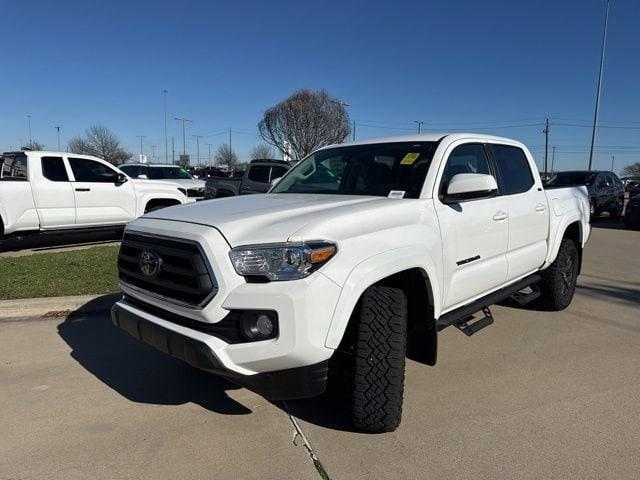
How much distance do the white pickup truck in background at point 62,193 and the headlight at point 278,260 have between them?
8.05 m

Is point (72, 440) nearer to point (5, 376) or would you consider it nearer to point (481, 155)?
point (5, 376)

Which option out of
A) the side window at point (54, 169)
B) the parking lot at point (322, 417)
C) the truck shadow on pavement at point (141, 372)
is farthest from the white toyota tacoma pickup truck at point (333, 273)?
the side window at point (54, 169)

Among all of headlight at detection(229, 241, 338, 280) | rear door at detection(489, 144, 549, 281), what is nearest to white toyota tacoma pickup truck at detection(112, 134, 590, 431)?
headlight at detection(229, 241, 338, 280)

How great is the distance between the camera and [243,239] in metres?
2.69

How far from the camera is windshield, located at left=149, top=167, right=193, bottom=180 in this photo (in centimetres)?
1784

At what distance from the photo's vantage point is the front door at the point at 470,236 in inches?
141

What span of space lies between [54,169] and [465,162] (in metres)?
8.24

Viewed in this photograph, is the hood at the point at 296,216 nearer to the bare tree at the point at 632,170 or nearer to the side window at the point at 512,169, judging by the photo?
the side window at the point at 512,169

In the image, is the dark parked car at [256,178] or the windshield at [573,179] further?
the windshield at [573,179]

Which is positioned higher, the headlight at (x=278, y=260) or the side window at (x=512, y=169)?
the side window at (x=512, y=169)

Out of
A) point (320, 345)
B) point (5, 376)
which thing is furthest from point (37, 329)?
point (320, 345)

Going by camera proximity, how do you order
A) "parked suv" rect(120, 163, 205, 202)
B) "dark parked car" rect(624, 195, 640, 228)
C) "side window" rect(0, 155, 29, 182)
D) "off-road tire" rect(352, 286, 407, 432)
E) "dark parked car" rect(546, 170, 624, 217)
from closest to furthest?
"off-road tire" rect(352, 286, 407, 432)
"side window" rect(0, 155, 29, 182)
"dark parked car" rect(624, 195, 640, 228)
"dark parked car" rect(546, 170, 624, 217)
"parked suv" rect(120, 163, 205, 202)

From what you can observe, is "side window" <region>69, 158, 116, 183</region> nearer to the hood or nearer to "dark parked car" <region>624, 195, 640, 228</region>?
the hood

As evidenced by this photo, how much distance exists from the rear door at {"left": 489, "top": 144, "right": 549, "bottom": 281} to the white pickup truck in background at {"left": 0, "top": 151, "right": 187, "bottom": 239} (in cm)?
811
